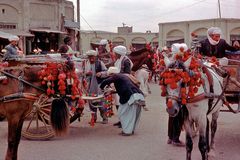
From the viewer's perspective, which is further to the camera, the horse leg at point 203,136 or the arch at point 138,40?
the arch at point 138,40

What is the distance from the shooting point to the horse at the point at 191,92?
18.1 feet

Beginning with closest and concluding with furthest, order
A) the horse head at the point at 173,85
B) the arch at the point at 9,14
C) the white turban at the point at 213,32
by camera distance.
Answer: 1. the horse head at the point at 173,85
2. the white turban at the point at 213,32
3. the arch at the point at 9,14

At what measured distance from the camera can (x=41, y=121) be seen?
8750mm

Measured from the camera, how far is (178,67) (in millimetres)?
5613

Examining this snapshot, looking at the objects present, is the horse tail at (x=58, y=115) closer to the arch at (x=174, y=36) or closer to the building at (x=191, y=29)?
the building at (x=191, y=29)

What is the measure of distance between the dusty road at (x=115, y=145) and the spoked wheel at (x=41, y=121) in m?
0.17

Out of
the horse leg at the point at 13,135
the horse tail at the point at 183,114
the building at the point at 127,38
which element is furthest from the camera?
the building at the point at 127,38

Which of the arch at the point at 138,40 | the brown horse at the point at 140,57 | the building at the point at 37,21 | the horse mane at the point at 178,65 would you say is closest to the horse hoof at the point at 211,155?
the horse mane at the point at 178,65

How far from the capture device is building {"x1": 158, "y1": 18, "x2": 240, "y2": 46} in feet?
127

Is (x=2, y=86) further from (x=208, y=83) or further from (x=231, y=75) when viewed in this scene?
(x=231, y=75)

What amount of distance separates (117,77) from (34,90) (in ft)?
9.31

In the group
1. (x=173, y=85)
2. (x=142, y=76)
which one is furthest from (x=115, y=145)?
(x=142, y=76)

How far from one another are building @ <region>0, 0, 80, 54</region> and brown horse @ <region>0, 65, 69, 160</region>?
20.1 m

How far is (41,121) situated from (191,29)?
33.6m
